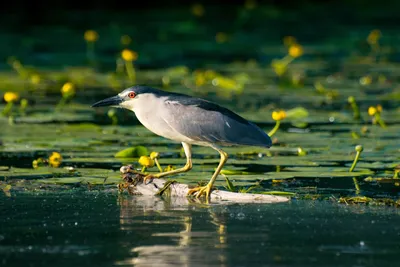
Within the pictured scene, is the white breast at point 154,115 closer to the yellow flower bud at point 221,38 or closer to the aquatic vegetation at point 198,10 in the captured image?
the yellow flower bud at point 221,38

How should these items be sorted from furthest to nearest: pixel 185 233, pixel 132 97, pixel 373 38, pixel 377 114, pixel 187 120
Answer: pixel 373 38
pixel 377 114
pixel 132 97
pixel 187 120
pixel 185 233

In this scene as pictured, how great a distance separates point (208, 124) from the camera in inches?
311

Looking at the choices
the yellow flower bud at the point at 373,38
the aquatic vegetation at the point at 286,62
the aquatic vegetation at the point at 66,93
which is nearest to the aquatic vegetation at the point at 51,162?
the aquatic vegetation at the point at 66,93

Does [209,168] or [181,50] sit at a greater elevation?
[181,50]

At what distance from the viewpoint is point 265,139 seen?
26.1ft

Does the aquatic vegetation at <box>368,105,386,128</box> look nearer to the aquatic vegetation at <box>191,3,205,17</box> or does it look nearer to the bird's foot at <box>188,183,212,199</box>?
the bird's foot at <box>188,183,212,199</box>

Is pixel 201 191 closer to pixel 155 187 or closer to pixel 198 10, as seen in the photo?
pixel 155 187

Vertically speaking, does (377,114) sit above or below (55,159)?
above

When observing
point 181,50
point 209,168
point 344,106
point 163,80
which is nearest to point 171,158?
point 209,168

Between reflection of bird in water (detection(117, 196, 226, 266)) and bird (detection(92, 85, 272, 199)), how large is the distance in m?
0.44

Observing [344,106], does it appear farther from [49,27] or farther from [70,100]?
[49,27]

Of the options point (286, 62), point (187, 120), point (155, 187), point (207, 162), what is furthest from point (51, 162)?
point (286, 62)

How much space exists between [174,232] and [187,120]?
1.51m

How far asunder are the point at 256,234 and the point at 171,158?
9.72 ft
